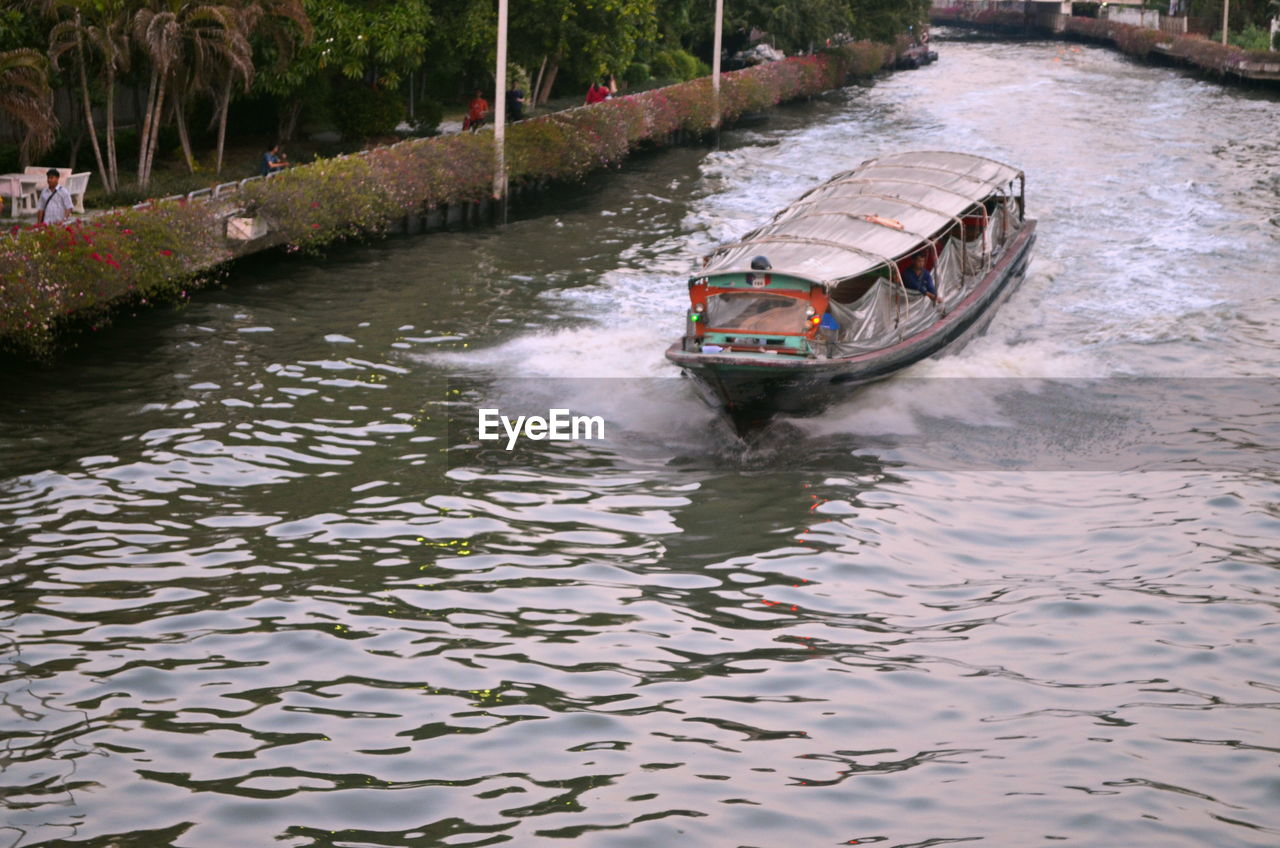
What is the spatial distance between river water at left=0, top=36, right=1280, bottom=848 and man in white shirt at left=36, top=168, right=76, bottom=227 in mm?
2030

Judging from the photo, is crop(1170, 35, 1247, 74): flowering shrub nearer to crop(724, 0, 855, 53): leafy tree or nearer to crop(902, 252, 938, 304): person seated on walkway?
crop(724, 0, 855, 53): leafy tree

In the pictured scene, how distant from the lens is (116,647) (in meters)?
12.9

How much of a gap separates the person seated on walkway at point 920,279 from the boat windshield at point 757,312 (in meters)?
3.24

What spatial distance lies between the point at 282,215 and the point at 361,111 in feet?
33.0

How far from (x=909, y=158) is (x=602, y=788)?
19206mm

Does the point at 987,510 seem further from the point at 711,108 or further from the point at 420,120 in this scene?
the point at 711,108

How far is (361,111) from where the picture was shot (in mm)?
37094

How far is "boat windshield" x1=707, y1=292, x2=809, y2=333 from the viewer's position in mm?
19781

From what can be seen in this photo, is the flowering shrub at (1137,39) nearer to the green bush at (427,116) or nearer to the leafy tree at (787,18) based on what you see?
the leafy tree at (787,18)

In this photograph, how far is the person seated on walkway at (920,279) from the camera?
73.8ft

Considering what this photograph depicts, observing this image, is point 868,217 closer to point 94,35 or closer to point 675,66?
point 94,35

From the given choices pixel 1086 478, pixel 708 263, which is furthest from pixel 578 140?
pixel 1086 478

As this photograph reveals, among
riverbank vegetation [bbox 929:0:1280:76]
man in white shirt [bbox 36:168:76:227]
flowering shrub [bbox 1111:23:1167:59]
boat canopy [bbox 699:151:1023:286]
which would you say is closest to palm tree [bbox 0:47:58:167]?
man in white shirt [bbox 36:168:76:227]

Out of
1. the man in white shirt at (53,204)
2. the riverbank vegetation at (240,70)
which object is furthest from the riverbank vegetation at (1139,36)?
the man in white shirt at (53,204)
